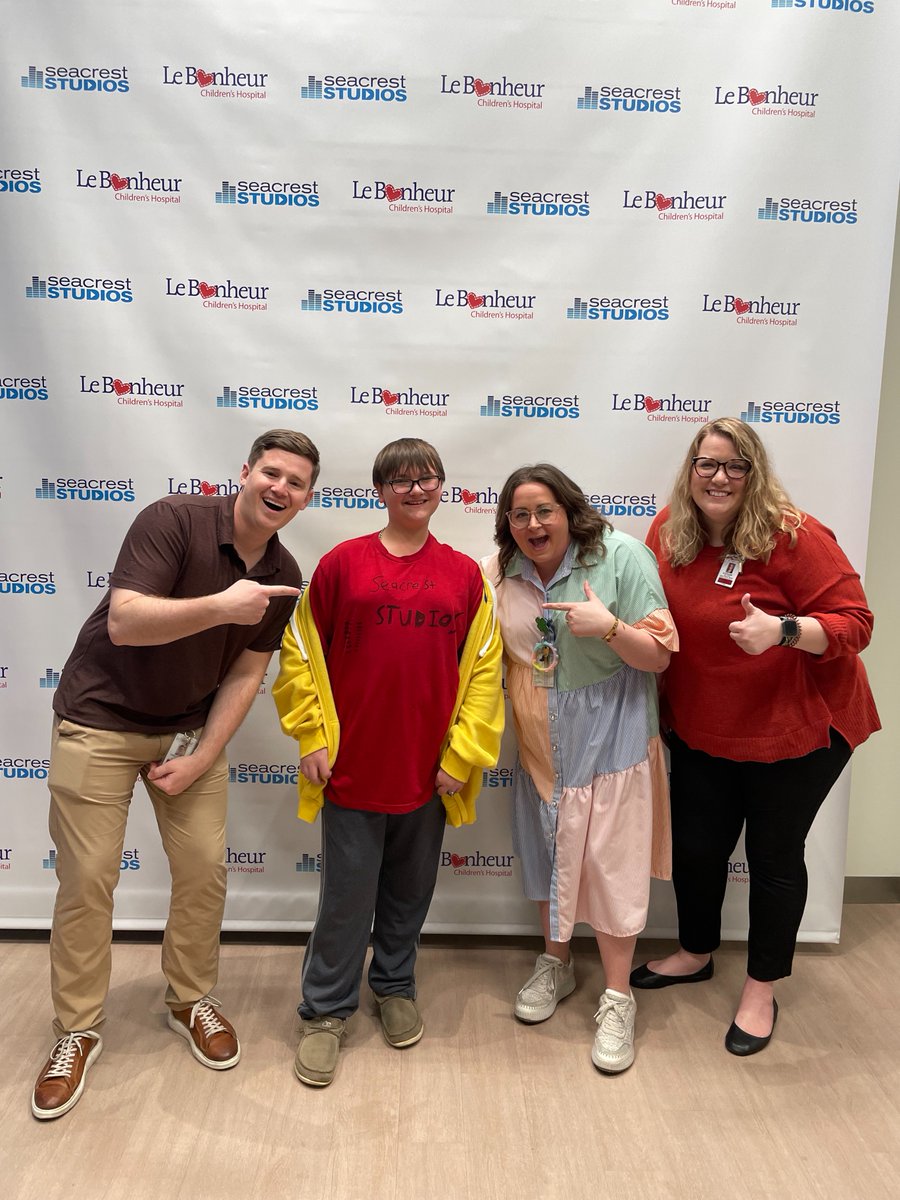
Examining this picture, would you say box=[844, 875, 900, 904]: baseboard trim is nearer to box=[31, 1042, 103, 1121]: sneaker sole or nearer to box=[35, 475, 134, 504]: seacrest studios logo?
box=[31, 1042, 103, 1121]: sneaker sole

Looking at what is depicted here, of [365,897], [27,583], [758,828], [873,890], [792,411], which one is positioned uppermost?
[792,411]

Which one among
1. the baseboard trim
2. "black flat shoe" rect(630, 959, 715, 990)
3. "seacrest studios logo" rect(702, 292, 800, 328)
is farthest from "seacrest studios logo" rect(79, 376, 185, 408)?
the baseboard trim

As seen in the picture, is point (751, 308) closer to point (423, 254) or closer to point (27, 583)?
point (423, 254)

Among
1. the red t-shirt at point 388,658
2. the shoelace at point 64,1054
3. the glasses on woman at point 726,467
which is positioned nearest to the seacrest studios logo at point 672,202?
the glasses on woman at point 726,467

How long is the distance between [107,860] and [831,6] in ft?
10.6

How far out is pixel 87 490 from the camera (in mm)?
2691

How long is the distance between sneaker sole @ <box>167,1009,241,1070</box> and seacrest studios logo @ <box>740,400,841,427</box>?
8.03ft

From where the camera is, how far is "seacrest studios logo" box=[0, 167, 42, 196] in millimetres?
2551

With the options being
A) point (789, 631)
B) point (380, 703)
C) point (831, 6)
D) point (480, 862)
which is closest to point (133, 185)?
point (380, 703)

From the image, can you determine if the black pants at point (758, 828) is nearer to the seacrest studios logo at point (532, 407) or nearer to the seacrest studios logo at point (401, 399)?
the seacrest studios logo at point (532, 407)

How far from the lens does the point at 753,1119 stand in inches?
82.3

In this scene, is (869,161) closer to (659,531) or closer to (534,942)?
(659,531)

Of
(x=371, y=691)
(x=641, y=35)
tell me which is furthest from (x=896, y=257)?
(x=371, y=691)

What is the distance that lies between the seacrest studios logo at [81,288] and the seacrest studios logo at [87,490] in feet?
1.86
